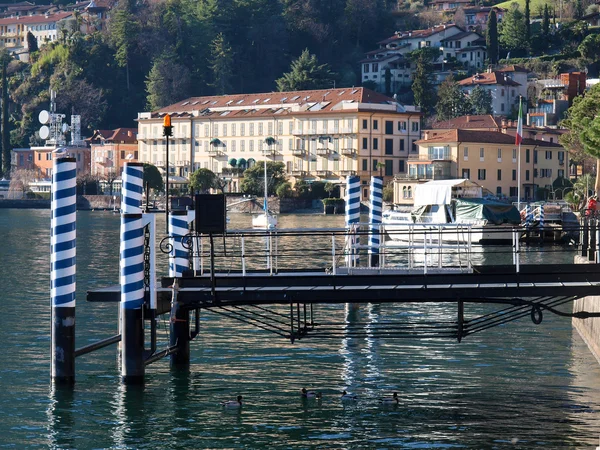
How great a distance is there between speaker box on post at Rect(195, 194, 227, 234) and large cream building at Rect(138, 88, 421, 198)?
126 meters

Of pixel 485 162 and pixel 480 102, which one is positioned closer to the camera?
pixel 485 162

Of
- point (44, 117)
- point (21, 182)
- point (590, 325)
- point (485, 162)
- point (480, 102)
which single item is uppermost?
point (480, 102)

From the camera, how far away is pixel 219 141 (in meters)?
169

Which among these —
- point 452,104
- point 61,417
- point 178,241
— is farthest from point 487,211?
point 452,104

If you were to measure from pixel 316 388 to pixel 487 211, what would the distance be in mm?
55620

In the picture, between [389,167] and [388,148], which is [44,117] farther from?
[389,167]

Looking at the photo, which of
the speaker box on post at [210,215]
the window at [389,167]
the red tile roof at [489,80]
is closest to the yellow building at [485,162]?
the window at [389,167]

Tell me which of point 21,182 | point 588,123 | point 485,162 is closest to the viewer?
point 588,123

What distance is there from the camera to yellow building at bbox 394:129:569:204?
136 m

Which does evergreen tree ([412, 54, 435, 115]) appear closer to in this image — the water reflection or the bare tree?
the bare tree

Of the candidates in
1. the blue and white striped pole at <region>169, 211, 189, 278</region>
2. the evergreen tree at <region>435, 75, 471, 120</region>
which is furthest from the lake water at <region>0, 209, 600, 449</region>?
the evergreen tree at <region>435, 75, 471, 120</region>

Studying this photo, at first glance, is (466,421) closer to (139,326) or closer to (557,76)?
(139,326)

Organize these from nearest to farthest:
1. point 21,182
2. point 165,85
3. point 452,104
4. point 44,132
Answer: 1. point 452,104
2. point 44,132
3. point 21,182
4. point 165,85

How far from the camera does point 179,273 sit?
28.2 m
